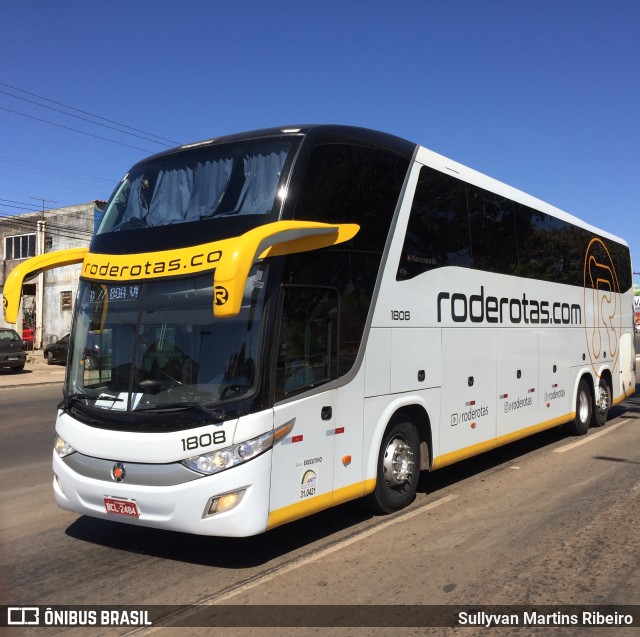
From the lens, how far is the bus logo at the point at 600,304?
11453mm

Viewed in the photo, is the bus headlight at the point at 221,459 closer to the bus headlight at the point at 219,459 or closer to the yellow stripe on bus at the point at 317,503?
the bus headlight at the point at 219,459

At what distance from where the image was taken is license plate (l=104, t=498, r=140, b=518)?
4773mm

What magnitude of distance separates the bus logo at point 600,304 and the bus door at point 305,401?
24.5 ft

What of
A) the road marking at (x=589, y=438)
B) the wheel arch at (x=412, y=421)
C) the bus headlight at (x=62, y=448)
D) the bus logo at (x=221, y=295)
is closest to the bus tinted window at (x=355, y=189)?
the bus logo at (x=221, y=295)

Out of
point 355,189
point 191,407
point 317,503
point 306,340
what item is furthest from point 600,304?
point 191,407

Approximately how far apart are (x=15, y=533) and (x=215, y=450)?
2595 millimetres

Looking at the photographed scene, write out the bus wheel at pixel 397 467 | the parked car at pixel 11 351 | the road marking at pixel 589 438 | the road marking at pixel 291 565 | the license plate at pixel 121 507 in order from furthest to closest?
1. the parked car at pixel 11 351
2. the road marking at pixel 589 438
3. the bus wheel at pixel 397 467
4. the license plate at pixel 121 507
5. the road marking at pixel 291 565

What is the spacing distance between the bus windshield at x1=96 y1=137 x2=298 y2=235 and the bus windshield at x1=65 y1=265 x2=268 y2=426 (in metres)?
0.65

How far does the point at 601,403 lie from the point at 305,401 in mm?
8927

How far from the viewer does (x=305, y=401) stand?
5.14 m

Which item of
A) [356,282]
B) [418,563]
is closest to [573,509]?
[418,563]

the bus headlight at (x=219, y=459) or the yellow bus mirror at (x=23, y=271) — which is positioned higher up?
the yellow bus mirror at (x=23, y=271)

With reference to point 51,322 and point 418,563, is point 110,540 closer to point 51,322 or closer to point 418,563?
point 418,563

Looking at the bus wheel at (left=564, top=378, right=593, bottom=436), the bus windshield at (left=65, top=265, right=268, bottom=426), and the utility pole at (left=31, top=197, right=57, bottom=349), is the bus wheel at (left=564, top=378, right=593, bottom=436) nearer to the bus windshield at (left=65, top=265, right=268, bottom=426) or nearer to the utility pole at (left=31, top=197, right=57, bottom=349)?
the bus windshield at (left=65, top=265, right=268, bottom=426)
